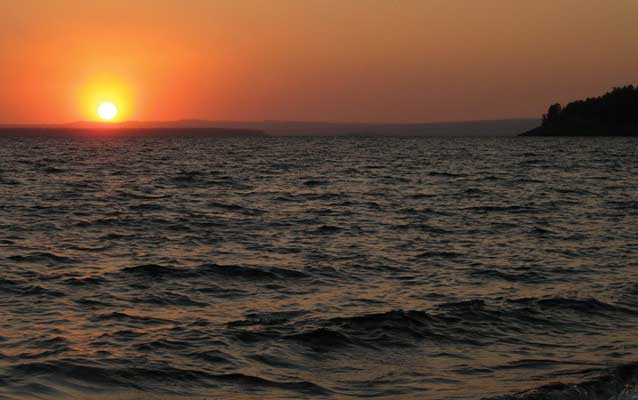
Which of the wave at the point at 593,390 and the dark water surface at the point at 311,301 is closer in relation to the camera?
the wave at the point at 593,390

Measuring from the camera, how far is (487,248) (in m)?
21.3

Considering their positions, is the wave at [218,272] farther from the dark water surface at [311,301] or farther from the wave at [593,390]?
the wave at [593,390]

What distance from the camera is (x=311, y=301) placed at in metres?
14.7

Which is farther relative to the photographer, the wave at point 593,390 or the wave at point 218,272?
the wave at point 218,272

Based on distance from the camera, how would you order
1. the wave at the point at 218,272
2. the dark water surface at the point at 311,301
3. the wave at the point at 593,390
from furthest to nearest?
the wave at the point at 218,272 → the dark water surface at the point at 311,301 → the wave at the point at 593,390

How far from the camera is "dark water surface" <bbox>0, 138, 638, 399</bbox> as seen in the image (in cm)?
1035

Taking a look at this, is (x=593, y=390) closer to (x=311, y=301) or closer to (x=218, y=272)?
(x=311, y=301)

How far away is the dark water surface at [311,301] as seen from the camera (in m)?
10.4

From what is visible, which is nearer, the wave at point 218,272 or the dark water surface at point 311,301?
the dark water surface at point 311,301

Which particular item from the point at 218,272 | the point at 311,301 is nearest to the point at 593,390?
the point at 311,301

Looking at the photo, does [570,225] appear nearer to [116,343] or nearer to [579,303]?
[579,303]

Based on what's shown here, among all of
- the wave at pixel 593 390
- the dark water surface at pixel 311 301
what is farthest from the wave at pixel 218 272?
the wave at pixel 593 390

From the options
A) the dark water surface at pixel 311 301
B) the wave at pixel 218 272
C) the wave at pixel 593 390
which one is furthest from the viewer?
the wave at pixel 218 272

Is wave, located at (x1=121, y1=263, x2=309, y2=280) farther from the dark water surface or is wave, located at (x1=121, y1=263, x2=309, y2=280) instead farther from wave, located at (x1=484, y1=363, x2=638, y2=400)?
wave, located at (x1=484, y1=363, x2=638, y2=400)
